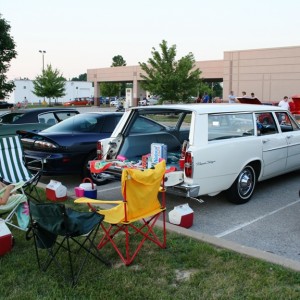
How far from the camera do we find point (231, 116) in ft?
19.8

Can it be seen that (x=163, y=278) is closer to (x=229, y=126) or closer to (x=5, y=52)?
(x=229, y=126)

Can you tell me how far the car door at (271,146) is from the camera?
6430 mm

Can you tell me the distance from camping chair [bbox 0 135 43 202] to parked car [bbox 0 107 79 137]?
3.69 m

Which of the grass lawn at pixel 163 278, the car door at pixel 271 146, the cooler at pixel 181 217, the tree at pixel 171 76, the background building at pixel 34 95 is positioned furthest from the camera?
the background building at pixel 34 95

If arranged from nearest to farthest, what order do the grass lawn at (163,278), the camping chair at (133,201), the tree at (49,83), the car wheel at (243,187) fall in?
the grass lawn at (163,278) → the camping chair at (133,201) → the car wheel at (243,187) → the tree at (49,83)

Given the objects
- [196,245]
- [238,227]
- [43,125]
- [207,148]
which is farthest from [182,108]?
[43,125]

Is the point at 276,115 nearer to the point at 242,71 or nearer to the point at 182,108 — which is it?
the point at 182,108

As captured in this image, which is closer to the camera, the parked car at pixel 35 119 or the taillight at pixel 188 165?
the taillight at pixel 188 165

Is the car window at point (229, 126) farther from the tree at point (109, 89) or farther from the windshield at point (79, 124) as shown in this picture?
the tree at point (109, 89)

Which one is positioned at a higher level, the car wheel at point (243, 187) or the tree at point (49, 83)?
the tree at point (49, 83)

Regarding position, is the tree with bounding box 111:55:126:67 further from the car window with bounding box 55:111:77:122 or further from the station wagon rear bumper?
the station wagon rear bumper

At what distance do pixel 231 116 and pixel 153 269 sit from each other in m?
3.02

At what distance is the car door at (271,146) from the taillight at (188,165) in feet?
5.51

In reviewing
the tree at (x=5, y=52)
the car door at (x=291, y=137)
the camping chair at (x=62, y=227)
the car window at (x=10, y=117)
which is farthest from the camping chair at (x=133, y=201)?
the tree at (x=5, y=52)
